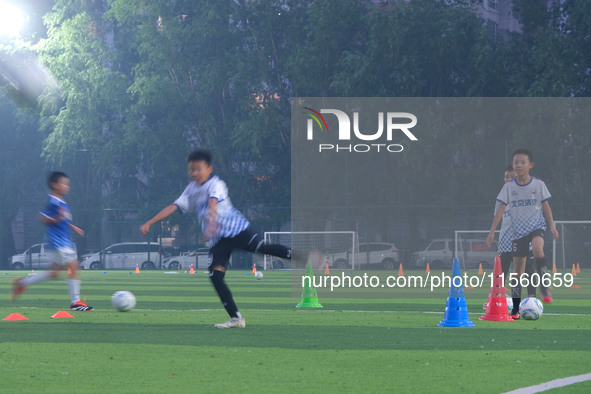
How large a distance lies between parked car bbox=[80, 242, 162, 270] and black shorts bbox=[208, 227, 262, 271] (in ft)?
111

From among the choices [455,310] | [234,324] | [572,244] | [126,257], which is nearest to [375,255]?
[572,244]

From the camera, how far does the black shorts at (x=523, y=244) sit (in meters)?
12.3

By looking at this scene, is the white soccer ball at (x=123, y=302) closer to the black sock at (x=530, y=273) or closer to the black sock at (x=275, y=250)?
the black sock at (x=275, y=250)

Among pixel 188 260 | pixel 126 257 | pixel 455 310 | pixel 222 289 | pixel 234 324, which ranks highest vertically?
pixel 222 289

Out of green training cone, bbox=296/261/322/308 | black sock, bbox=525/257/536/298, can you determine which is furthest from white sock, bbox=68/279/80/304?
black sock, bbox=525/257/536/298

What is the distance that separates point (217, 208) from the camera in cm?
1040

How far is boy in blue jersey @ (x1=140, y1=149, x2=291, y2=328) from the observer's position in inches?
408

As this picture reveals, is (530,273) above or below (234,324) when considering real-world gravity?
above

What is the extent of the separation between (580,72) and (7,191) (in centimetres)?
2464

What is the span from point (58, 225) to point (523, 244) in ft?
19.4

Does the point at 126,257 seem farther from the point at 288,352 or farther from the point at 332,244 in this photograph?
the point at 288,352

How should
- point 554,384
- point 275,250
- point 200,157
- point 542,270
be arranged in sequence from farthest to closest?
point 542,270, point 200,157, point 275,250, point 554,384

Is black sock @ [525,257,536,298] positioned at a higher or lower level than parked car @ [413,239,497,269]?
higher

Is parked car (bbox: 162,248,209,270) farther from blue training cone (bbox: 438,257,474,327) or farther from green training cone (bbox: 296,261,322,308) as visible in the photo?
blue training cone (bbox: 438,257,474,327)
